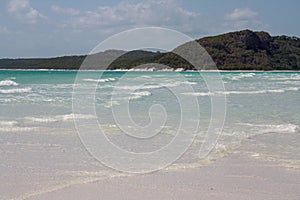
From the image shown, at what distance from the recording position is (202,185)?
7.74 metres

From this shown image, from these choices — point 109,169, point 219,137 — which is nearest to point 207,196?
point 109,169

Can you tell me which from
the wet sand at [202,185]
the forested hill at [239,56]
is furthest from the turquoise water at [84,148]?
the forested hill at [239,56]

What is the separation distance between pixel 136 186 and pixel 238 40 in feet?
586

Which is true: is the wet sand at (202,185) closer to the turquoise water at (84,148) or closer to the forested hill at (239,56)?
the turquoise water at (84,148)

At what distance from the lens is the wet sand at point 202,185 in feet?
23.4

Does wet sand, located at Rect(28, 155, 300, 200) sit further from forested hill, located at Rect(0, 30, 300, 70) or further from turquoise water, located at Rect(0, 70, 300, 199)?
forested hill, located at Rect(0, 30, 300, 70)

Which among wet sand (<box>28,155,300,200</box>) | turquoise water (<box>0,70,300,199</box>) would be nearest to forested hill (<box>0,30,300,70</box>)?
turquoise water (<box>0,70,300,199</box>)

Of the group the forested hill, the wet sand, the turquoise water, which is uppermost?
the forested hill

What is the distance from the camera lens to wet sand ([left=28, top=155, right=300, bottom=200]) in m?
7.12

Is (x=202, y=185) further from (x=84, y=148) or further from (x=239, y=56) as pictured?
(x=239, y=56)

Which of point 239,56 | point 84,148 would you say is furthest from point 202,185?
point 239,56

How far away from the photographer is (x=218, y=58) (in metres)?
163

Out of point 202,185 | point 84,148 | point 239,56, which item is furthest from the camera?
point 239,56

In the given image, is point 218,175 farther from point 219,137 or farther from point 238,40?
point 238,40
